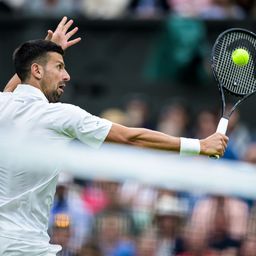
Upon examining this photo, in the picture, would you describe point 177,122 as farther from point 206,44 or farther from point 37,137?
point 37,137

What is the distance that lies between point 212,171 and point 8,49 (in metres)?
8.43

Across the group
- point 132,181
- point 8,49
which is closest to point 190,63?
point 8,49

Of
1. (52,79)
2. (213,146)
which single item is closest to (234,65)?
(213,146)

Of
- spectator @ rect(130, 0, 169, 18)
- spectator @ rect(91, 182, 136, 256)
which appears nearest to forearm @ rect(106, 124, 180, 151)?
spectator @ rect(91, 182, 136, 256)

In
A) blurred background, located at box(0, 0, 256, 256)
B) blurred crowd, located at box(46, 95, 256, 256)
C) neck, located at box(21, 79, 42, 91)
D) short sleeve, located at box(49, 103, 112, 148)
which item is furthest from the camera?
blurred background, located at box(0, 0, 256, 256)

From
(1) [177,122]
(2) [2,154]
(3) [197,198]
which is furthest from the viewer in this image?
(1) [177,122]

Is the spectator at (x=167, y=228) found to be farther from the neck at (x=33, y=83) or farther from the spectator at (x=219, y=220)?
the neck at (x=33, y=83)

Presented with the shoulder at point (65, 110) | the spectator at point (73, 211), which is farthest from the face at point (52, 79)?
the spectator at point (73, 211)

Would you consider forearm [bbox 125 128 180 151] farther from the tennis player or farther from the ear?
the ear

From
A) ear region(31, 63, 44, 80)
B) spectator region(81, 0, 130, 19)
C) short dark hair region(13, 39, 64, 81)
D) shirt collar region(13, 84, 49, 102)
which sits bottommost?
shirt collar region(13, 84, 49, 102)

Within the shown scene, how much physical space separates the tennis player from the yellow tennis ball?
1044mm

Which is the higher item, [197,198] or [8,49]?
[8,49]

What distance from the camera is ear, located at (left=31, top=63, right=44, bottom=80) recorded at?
26.7ft

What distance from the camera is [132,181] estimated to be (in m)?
8.50
